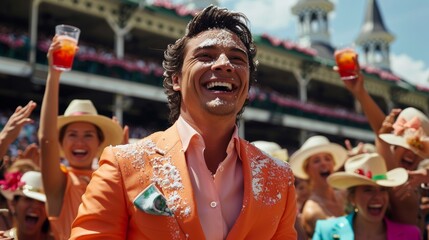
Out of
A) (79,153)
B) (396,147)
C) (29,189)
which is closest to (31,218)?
(29,189)

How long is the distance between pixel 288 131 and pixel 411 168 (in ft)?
75.2

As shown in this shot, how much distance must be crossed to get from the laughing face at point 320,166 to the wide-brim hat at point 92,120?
2076 millimetres

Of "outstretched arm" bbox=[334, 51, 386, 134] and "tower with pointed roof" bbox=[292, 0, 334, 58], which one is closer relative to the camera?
"outstretched arm" bbox=[334, 51, 386, 134]

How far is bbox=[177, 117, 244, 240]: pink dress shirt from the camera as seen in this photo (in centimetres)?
170

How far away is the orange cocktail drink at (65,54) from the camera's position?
131 inches

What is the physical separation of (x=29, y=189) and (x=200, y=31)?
2.34 m

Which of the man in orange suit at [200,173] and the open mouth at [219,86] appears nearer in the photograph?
the man in orange suit at [200,173]

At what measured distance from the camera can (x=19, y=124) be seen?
3320 mm

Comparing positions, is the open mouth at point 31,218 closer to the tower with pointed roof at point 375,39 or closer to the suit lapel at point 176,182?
the suit lapel at point 176,182

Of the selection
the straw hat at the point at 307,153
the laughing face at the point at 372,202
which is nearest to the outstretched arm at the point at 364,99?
the laughing face at the point at 372,202

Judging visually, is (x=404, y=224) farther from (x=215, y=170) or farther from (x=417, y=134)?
(x=215, y=170)

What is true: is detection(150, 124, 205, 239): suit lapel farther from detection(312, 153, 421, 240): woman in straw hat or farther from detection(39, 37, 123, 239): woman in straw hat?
detection(312, 153, 421, 240): woman in straw hat

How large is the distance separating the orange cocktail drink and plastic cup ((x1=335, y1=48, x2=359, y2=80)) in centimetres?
186

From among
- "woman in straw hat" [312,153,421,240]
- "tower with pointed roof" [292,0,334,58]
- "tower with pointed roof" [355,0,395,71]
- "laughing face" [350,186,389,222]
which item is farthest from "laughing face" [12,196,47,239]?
"tower with pointed roof" [355,0,395,71]
